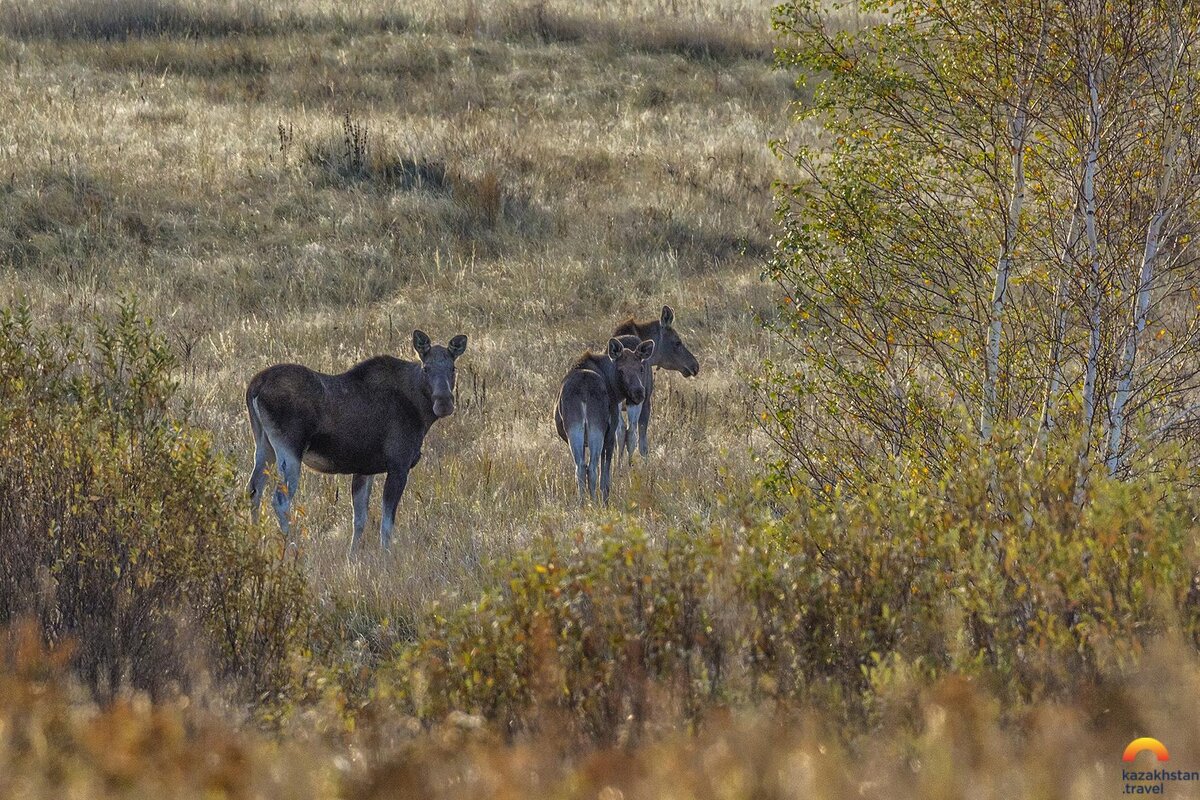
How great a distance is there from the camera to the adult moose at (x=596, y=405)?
40.2ft

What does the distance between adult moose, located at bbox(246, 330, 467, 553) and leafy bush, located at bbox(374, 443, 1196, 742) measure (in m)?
4.68

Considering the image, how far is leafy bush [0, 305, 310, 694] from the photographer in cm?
644

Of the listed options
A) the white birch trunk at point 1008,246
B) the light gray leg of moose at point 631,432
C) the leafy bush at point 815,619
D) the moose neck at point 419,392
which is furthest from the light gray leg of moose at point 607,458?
the leafy bush at point 815,619

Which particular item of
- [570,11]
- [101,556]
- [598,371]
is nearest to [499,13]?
[570,11]

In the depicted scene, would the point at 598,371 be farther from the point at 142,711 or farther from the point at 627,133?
the point at 627,133

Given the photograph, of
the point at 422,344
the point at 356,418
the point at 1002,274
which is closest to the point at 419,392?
the point at 422,344

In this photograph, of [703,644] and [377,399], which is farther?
[377,399]

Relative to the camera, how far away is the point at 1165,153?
8164 millimetres

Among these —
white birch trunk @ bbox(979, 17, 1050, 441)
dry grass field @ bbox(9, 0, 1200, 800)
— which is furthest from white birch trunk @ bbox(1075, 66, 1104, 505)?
dry grass field @ bbox(9, 0, 1200, 800)

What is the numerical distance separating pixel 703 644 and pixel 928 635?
0.89m

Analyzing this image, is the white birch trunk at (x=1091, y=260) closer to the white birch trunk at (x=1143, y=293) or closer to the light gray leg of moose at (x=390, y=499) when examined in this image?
the white birch trunk at (x=1143, y=293)

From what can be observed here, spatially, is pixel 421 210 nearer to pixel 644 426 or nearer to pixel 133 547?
pixel 644 426

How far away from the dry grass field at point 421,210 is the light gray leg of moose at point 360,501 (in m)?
0.20

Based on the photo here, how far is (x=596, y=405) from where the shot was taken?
12477 mm
